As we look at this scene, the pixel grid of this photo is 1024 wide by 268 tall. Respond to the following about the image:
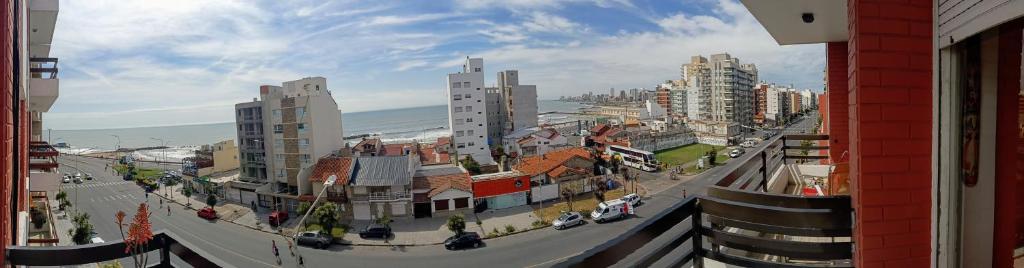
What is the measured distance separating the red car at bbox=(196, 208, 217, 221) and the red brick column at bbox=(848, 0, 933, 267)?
27.2 m

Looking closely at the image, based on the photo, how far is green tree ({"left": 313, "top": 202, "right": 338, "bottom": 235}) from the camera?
57.2 ft

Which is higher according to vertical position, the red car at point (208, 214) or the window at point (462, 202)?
the window at point (462, 202)

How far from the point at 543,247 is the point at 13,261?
15.6 meters

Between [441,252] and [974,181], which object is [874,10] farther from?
[441,252]

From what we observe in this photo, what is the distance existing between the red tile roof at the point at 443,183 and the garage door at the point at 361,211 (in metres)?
2.29

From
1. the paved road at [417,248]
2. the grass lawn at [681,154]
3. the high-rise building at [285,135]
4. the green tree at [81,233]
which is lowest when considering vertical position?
the paved road at [417,248]

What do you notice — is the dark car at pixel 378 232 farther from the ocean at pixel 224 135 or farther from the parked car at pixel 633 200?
the ocean at pixel 224 135

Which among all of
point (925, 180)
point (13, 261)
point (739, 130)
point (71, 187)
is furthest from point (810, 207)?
point (739, 130)

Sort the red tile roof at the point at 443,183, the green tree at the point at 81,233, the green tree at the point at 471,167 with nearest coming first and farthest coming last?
the green tree at the point at 81,233, the red tile roof at the point at 443,183, the green tree at the point at 471,167

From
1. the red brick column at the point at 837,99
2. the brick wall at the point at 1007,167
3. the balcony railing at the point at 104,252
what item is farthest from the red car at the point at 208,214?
the brick wall at the point at 1007,167

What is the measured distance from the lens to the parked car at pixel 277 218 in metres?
21.2

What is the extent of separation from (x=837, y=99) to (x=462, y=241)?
13.6 metres

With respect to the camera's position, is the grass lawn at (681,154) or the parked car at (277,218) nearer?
the parked car at (277,218)

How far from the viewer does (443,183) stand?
21062mm
